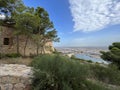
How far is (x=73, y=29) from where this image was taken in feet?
54.9

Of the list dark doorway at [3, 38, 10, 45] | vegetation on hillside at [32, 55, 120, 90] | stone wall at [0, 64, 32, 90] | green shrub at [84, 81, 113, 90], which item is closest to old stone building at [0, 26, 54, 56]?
dark doorway at [3, 38, 10, 45]

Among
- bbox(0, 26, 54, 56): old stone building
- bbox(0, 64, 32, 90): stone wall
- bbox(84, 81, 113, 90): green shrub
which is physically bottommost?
bbox(84, 81, 113, 90): green shrub

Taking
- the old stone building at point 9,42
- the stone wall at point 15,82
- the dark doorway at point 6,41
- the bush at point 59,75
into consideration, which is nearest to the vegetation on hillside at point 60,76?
the bush at point 59,75

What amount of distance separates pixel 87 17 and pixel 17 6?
572 cm

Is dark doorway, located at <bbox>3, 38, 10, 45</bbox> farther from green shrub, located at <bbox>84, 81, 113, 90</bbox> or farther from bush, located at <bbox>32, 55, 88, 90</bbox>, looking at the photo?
green shrub, located at <bbox>84, 81, 113, 90</bbox>

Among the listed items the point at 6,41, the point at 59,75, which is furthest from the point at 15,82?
the point at 6,41

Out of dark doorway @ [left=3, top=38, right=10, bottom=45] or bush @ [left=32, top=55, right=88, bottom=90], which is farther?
dark doorway @ [left=3, top=38, right=10, bottom=45]

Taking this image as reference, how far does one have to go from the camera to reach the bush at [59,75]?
4164mm

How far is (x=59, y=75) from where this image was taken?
4.20 m

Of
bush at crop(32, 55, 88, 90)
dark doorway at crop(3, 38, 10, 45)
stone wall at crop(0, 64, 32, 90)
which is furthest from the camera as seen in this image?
dark doorway at crop(3, 38, 10, 45)

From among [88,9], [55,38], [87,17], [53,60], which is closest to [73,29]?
[55,38]

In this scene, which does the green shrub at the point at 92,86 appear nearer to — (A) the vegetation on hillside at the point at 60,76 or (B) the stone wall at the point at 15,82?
(A) the vegetation on hillside at the point at 60,76

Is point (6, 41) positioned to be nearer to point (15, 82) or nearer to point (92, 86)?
point (15, 82)

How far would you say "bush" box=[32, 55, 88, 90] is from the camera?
416cm
